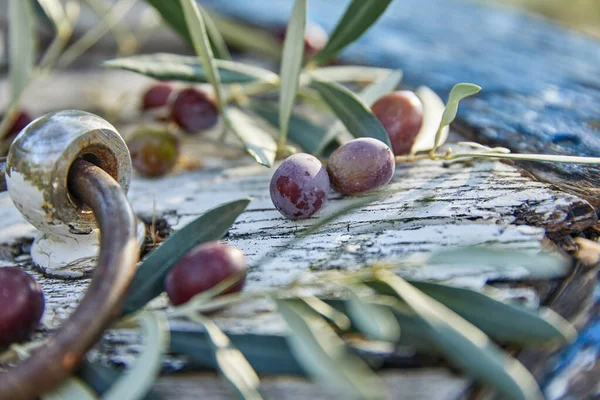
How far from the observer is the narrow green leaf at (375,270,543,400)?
17.0 inches

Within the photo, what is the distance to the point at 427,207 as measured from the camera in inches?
28.6

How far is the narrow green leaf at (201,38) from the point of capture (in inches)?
30.4

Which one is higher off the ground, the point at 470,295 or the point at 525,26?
the point at 525,26

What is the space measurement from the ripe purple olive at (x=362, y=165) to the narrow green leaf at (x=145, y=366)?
32 centimetres

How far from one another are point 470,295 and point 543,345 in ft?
0.23

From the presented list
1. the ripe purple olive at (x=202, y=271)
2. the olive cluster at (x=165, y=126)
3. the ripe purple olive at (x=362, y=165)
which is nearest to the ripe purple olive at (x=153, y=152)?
the olive cluster at (x=165, y=126)

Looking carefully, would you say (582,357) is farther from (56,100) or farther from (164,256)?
(56,100)

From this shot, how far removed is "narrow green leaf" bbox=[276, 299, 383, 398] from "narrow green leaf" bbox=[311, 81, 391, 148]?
1.14ft

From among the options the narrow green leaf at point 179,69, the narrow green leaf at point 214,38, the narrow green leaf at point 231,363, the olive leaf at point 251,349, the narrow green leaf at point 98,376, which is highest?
the narrow green leaf at point 214,38

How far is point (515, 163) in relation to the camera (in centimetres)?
83

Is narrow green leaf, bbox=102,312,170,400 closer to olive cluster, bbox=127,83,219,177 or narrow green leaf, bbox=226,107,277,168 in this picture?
narrow green leaf, bbox=226,107,277,168

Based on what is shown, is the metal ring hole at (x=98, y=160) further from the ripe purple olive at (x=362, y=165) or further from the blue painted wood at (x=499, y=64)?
the blue painted wood at (x=499, y=64)

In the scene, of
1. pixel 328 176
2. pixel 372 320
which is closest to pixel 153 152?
pixel 328 176

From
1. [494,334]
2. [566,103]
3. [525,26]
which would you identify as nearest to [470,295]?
[494,334]
